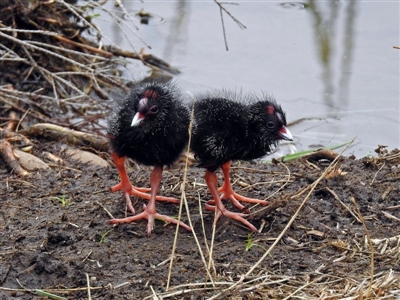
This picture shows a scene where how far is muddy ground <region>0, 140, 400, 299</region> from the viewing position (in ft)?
14.3

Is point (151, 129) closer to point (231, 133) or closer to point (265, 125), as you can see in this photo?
point (231, 133)

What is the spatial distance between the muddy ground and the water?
7.98 feet

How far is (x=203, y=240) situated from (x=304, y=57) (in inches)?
228

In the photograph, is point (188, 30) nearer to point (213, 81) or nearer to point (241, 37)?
point (241, 37)

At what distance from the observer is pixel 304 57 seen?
33.5 ft

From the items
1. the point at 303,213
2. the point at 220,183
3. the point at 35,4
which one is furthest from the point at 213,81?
the point at 303,213

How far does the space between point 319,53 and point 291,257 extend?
6069 mm

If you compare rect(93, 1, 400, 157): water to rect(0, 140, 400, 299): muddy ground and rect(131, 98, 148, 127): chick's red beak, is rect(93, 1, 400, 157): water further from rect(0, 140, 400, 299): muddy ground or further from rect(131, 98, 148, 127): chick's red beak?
rect(131, 98, 148, 127): chick's red beak

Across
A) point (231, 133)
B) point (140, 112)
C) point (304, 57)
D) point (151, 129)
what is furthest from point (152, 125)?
point (304, 57)

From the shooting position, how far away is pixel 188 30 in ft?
36.4

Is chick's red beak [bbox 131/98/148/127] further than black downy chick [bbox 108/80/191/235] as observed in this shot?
No

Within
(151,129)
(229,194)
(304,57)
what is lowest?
(304,57)

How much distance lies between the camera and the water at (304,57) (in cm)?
879

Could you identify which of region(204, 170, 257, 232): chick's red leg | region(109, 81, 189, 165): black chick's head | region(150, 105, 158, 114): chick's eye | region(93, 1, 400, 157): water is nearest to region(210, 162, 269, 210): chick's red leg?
region(204, 170, 257, 232): chick's red leg
